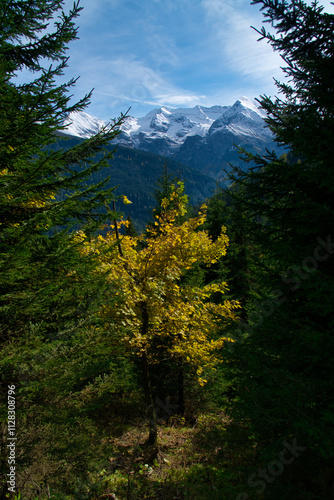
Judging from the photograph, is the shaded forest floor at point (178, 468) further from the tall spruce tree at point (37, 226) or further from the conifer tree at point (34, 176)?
the conifer tree at point (34, 176)

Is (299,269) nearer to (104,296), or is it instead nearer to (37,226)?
(104,296)

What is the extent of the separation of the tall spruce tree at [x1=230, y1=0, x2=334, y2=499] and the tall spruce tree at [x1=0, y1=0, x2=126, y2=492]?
2845 millimetres

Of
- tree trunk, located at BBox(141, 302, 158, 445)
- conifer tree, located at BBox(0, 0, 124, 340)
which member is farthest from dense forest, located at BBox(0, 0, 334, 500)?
tree trunk, located at BBox(141, 302, 158, 445)

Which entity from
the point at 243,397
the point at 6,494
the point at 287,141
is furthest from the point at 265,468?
the point at 287,141

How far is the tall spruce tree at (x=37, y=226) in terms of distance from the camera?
128 inches

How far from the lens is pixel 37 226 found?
3.65 m

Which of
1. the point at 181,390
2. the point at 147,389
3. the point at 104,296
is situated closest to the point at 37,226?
the point at 104,296

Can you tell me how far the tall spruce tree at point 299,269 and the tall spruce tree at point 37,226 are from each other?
2845mm

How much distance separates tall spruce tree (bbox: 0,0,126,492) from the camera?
3.24 metres

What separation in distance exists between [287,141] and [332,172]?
1.31 meters

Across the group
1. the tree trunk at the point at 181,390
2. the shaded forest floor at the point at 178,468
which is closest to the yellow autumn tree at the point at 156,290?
the shaded forest floor at the point at 178,468

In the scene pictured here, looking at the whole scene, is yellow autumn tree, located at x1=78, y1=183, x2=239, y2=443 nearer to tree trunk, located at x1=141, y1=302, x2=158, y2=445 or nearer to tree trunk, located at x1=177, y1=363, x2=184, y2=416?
tree trunk, located at x1=141, y1=302, x2=158, y2=445

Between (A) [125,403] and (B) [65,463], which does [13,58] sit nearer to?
(B) [65,463]

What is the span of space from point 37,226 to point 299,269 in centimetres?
389
